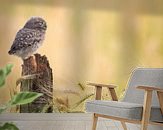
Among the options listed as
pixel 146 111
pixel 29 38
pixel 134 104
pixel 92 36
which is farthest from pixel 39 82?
pixel 146 111

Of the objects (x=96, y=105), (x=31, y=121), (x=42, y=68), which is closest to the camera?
(x=96, y=105)

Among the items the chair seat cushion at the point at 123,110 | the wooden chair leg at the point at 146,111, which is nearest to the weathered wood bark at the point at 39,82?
the chair seat cushion at the point at 123,110

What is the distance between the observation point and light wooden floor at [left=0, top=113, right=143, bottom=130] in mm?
3971

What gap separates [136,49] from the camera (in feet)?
15.2

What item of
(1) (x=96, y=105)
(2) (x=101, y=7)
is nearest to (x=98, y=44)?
(2) (x=101, y=7)

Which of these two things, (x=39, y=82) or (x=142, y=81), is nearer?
(x=142, y=81)

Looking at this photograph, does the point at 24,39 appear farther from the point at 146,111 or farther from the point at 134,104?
the point at 146,111

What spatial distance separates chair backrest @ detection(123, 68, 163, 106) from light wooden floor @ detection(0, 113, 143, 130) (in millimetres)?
857

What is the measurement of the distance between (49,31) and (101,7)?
87 cm

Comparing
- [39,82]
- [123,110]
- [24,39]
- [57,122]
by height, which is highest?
[24,39]

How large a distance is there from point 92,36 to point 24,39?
1.01 meters

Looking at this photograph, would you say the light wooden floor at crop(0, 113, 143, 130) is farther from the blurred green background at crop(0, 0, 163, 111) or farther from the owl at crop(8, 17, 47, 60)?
the owl at crop(8, 17, 47, 60)

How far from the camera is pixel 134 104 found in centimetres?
270

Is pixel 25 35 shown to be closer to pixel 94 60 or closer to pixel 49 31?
pixel 49 31
